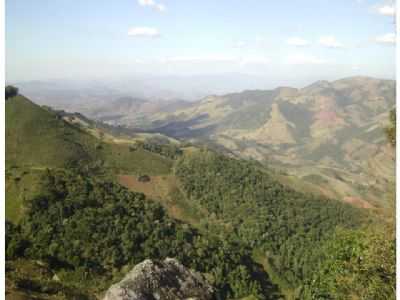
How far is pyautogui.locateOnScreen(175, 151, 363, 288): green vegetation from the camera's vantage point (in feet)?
197

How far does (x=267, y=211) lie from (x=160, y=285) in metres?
55.7

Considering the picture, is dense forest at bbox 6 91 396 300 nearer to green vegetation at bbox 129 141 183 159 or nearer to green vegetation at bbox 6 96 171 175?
green vegetation at bbox 6 96 171 175

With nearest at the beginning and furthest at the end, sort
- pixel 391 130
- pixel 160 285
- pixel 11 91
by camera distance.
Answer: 1. pixel 160 285
2. pixel 391 130
3. pixel 11 91

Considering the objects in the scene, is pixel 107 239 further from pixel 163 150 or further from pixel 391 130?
pixel 163 150

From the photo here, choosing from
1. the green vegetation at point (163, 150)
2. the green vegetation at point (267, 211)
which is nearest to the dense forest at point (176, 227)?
the green vegetation at point (267, 211)

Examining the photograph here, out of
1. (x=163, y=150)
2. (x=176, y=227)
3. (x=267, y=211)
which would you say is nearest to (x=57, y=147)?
(x=163, y=150)

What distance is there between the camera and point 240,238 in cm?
6356

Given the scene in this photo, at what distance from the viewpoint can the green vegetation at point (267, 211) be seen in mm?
59906

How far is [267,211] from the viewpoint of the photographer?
68500mm

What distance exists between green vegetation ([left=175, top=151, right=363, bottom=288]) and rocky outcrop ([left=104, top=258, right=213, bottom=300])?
42.3 metres

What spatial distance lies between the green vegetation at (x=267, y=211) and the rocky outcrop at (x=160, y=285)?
4234cm

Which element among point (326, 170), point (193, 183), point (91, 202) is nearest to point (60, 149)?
point (193, 183)

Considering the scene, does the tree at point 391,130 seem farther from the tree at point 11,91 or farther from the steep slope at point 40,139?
the tree at point 11,91

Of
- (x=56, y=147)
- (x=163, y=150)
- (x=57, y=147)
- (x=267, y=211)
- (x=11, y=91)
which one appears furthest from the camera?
(x=163, y=150)
